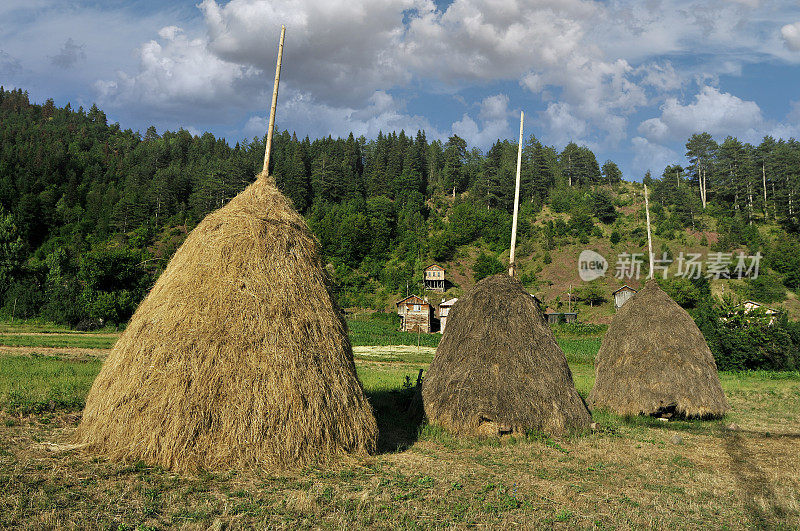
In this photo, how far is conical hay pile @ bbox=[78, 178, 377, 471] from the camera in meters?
7.92

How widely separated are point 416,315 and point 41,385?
53.4m

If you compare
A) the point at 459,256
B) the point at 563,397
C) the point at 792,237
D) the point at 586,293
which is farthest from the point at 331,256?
the point at 563,397

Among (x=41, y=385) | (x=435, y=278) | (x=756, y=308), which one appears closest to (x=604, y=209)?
(x=435, y=278)

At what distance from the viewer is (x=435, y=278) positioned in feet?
268

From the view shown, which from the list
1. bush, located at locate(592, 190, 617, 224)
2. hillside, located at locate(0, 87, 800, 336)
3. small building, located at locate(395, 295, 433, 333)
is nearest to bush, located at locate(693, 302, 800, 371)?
hillside, located at locate(0, 87, 800, 336)

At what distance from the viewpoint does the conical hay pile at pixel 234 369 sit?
7.92 metres

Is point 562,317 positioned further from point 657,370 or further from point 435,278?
point 657,370

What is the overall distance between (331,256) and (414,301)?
29818 mm

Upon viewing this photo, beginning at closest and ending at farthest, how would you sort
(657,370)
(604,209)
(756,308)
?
(657,370)
(756,308)
(604,209)

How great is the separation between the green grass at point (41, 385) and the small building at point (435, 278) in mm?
63437

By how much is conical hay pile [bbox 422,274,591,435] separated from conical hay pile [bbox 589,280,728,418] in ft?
14.4

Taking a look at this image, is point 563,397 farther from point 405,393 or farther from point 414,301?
point 414,301

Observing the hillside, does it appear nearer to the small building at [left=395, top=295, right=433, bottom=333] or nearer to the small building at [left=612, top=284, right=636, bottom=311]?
the small building at [left=612, top=284, right=636, bottom=311]

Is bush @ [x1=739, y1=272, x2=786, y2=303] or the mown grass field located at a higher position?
bush @ [x1=739, y1=272, x2=786, y2=303]
